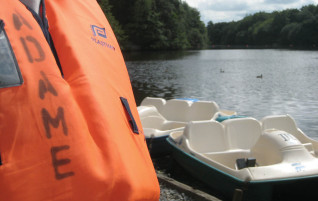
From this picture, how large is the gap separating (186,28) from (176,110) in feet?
261

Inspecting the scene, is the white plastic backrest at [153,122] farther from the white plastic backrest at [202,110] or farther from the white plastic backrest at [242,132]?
the white plastic backrest at [242,132]

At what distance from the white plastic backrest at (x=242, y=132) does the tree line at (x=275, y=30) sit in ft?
288

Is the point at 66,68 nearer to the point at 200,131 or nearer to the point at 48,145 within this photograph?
the point at 48,145

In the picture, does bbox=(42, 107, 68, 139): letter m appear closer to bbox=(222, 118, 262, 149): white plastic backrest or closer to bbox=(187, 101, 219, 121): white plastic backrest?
bbox=(222, 118, 262, 149): white plastic backrest

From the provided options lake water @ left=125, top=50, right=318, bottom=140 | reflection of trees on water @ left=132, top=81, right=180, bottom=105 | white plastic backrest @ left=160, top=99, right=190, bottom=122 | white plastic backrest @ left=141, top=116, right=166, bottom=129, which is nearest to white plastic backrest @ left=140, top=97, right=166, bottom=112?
white plastic backrest @ left=160, top=99, right=190, bottom=122

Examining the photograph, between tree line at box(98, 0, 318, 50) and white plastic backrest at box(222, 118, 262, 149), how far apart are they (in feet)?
137

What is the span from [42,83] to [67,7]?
0.68 meters

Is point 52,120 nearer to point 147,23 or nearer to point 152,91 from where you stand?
point 152,91

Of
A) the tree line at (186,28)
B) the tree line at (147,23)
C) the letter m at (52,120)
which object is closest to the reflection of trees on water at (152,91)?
the letter m at (52,120)

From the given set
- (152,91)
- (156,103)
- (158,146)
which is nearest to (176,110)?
(156,103)

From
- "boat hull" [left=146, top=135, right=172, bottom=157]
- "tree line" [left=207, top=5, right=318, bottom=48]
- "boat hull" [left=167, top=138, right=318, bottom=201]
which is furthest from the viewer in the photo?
"tree line" [left=207, top=5, right=318, bottom=48]

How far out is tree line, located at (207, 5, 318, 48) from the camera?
92062mm

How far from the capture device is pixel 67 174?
1.49 meters

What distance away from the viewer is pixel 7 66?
1.50 metres
